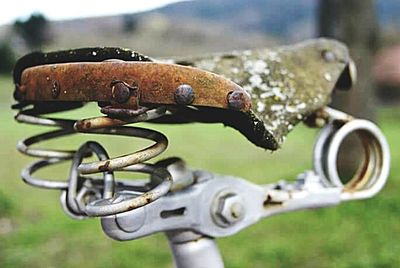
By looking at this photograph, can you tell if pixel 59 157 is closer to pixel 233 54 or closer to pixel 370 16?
pixel 233 54

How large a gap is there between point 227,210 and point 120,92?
364mm

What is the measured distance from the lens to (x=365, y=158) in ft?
4.36

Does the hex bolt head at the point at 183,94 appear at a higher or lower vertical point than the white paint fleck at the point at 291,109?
higher

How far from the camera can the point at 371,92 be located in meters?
3.90

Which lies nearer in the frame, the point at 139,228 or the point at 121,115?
the point at 121,115

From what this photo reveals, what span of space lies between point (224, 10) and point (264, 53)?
1533 centimetres

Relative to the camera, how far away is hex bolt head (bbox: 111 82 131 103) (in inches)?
34.5

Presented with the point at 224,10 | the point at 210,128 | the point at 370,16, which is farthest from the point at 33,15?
the point at 370,16

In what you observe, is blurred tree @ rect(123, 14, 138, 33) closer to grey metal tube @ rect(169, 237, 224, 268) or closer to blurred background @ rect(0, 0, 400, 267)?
blurred background @ rect(0, 0, 400, 267)

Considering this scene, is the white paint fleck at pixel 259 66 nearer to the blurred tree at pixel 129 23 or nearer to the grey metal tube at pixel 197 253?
the grey metal tube at pixel 197 253

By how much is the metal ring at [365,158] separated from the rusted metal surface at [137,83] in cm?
35

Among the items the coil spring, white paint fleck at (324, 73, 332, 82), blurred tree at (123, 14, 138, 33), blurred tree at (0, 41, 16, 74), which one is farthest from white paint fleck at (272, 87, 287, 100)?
blurred tree at (0, 41, 16, 74)

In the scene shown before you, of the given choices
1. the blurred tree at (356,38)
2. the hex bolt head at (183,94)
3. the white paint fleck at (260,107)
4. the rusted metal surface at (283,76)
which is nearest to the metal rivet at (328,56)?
the rusted metal surface at (283,76)

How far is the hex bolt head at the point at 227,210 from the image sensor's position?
1174mm
